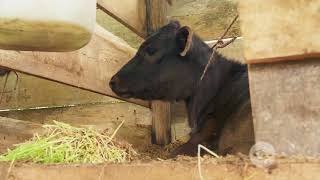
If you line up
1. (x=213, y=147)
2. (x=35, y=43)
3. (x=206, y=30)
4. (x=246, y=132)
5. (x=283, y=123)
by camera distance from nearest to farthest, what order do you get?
(x=283, y=123) → (x=35, y=43) → (x=246, y=132) → (x=213, y=147) → (x=206, y=30)

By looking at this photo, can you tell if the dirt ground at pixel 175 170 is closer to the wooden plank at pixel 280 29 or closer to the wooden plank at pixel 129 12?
the wooden plank at pixel 280 29

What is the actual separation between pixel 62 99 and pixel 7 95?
18.6 inches

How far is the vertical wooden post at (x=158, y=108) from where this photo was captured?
14.3 ft

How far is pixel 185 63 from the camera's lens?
3.75 meters

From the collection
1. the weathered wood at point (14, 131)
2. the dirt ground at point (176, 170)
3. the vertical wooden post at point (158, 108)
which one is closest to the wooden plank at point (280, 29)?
the dirt ground at point (176, 170)

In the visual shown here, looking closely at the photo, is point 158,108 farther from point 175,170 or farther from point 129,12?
point 175,170

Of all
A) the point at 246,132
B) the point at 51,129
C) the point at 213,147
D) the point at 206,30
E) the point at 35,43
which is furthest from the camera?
the point at 206,30

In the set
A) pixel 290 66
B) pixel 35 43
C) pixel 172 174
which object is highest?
pixel 35 43

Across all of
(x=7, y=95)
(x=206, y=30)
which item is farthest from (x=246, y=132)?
(x=7, y=95)

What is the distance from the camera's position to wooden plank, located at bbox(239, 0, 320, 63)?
126cm

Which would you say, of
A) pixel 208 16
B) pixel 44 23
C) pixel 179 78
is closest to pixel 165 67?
pixel 179 78

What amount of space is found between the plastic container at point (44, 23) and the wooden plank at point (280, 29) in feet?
1.62

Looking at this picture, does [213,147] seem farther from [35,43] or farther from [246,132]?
[35,43]

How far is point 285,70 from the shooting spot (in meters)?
1.30
